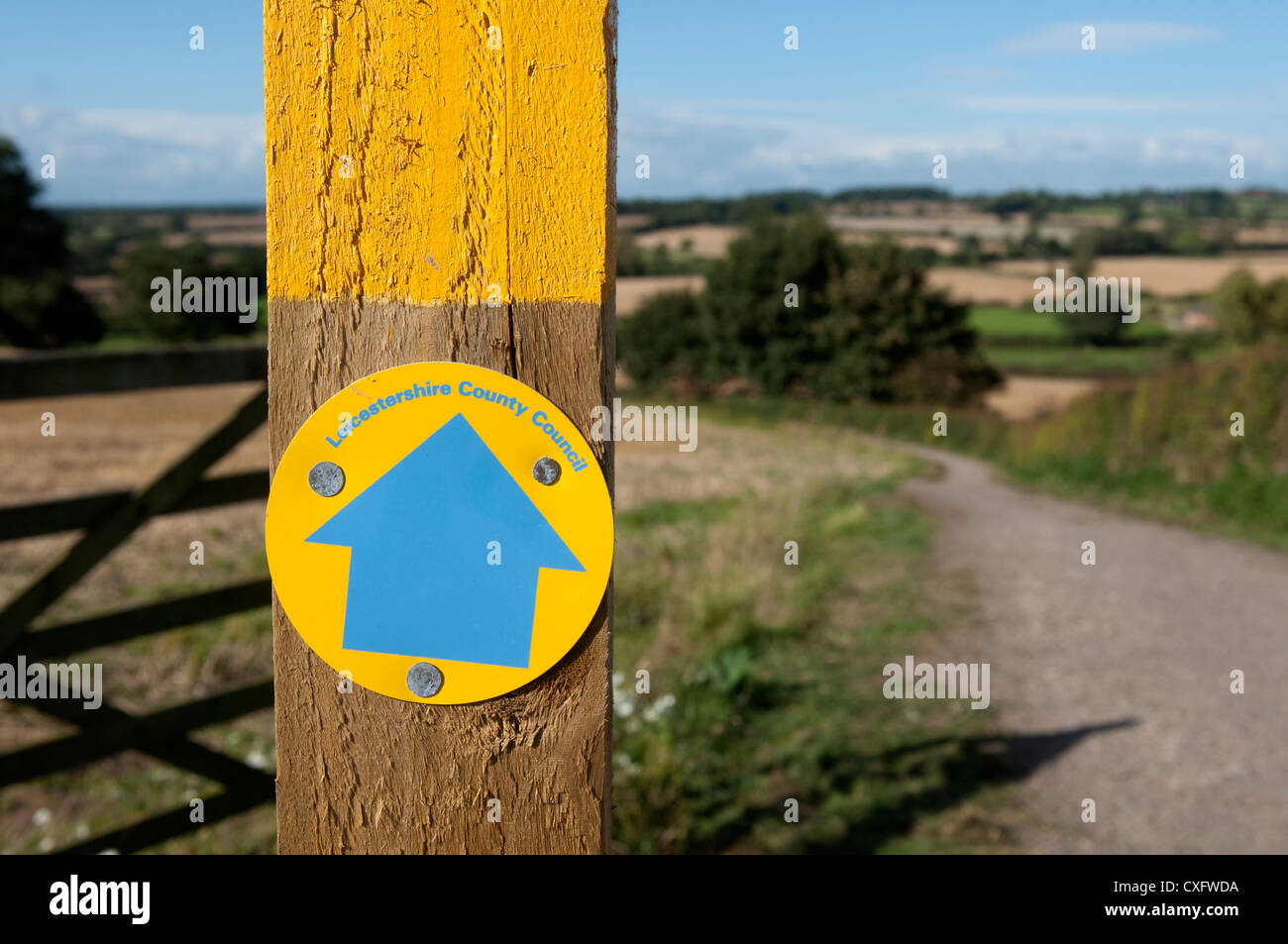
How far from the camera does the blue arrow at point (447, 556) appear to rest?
115cm

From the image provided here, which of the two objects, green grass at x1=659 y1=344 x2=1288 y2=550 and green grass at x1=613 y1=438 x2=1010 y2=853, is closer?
green grass at x1=613 y1=438 x2=1010 y2=853

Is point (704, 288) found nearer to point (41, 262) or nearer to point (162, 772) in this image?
point (41, 262)

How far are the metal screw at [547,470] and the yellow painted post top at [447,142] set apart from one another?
182 millimetres

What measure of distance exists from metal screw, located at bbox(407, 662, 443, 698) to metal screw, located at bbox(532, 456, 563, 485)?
255mm

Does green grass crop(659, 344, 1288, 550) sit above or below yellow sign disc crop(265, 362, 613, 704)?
below

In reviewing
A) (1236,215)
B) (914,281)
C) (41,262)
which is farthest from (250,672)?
(1236,215)

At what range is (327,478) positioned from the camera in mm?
1167

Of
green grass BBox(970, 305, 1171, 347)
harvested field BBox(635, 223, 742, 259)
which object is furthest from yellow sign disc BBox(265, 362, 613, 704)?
harvested field BBox(635, 223, 742, 259)

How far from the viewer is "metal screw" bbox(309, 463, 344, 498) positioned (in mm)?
1166

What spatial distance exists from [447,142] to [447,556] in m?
0.46

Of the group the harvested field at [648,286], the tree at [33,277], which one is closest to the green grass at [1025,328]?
the harvested field at [648,286]

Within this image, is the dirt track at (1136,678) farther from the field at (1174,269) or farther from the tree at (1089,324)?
the field at (1174,269)

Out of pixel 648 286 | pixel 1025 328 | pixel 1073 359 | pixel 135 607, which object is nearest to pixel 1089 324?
pixel 1073 359

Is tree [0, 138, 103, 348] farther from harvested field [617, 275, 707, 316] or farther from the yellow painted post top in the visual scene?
the yellow painted post top
